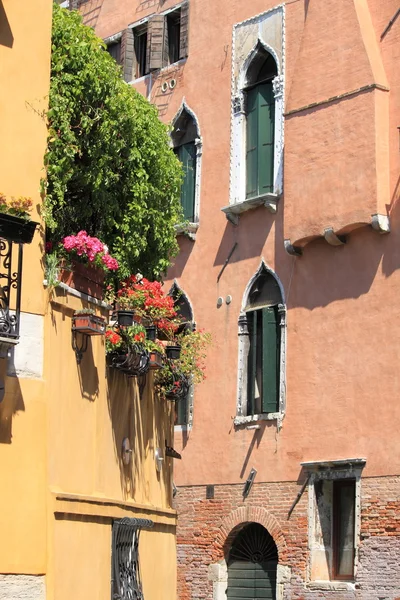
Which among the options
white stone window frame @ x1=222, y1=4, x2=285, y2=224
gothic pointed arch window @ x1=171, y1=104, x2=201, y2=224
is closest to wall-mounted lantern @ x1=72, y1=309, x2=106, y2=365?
white stone window frame @ x1=222, y1=4, x2=285, y2=224

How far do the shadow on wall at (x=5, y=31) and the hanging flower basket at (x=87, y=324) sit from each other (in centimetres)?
234

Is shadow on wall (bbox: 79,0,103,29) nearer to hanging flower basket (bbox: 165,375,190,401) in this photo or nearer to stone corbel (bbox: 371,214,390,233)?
stone corbel (bbox: 371,214,390,233)

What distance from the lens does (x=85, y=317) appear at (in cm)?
1146

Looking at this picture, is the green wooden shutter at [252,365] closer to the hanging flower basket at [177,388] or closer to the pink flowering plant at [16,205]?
the hanging flower basket at [177,388]

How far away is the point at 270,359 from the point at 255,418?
2.98 ft

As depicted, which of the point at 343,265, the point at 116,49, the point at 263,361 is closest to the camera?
the point at 343,265

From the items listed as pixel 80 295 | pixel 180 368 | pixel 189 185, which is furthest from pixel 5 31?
pixel 189 185

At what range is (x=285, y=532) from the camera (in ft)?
63.4

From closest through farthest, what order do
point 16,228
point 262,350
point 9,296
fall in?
point 16,228, point 9,296, point 262,350

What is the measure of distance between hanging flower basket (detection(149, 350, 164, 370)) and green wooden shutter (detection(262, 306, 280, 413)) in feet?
21.3

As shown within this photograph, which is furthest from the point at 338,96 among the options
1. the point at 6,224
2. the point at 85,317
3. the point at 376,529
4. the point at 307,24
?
the point at 6,224

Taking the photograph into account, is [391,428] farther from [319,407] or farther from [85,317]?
[85,317]

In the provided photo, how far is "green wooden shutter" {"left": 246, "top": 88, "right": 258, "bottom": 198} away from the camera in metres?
A: 21.1

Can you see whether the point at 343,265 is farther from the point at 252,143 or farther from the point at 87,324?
the point at 87,324
